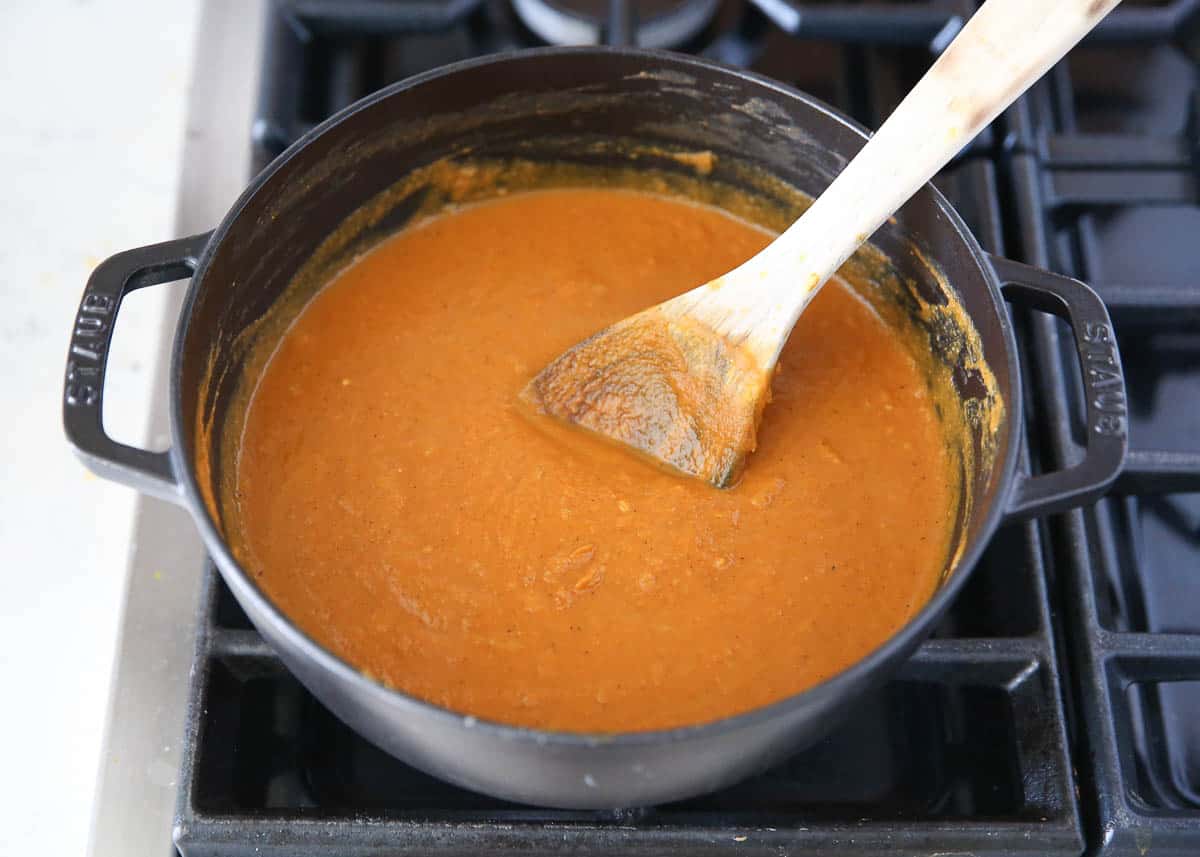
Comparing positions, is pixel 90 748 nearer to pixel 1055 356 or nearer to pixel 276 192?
pixel 276 192

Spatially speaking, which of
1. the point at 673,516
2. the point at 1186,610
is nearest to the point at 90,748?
the point at 673,516

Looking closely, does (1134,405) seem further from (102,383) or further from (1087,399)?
(102,383)

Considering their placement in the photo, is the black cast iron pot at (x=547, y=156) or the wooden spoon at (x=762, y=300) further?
the wooden spoon at (x=762, y=300)

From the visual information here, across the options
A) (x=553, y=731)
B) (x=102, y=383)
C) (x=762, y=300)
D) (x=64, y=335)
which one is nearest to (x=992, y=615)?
(x=762, y=300)

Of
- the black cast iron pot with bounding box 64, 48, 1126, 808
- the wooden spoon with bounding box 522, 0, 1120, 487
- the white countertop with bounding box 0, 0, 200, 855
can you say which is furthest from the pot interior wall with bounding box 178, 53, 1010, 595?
the white countertop with bounding box 0, 0, 200, 855

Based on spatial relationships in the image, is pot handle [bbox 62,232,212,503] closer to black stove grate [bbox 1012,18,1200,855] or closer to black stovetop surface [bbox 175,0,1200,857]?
black stovetop surface [bbox 175,0,1200,857]

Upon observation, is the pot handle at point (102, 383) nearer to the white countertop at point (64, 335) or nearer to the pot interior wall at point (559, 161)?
the pot interior wall at point (559, 161)

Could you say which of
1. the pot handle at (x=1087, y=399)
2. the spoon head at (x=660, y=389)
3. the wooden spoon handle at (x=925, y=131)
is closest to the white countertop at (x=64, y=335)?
the spoon head at (x=660, y=389)
